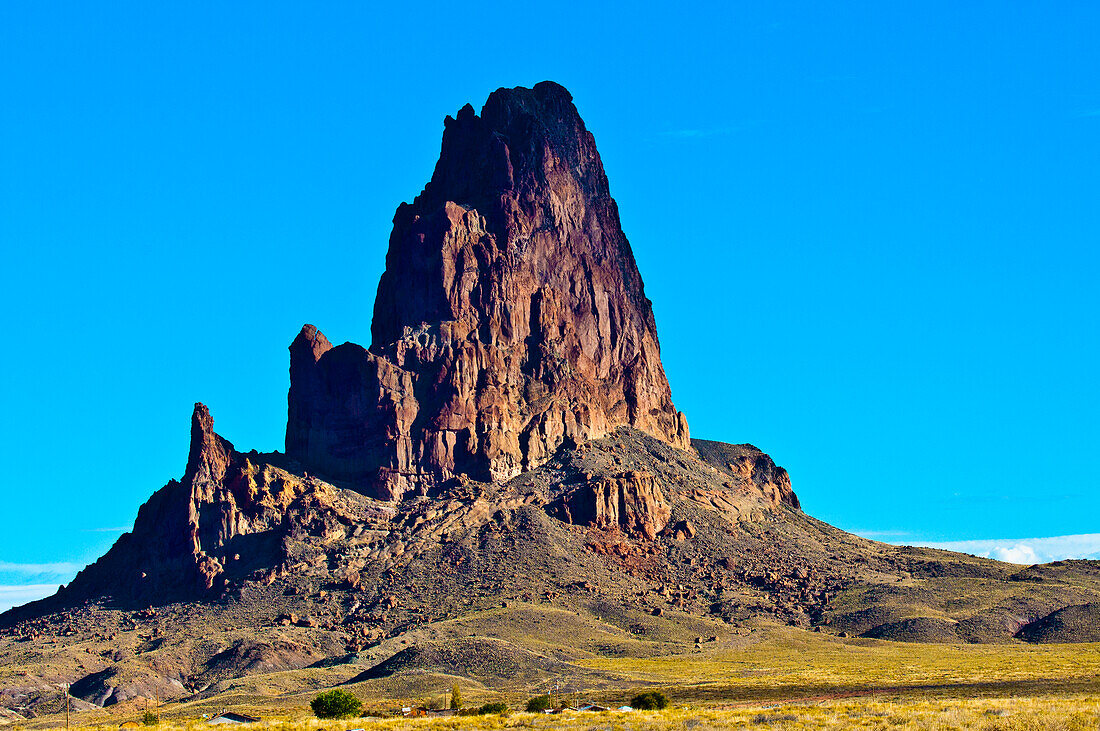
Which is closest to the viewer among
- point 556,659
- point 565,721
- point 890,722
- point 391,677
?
point 890,722

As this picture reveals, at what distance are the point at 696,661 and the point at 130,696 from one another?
7088cm

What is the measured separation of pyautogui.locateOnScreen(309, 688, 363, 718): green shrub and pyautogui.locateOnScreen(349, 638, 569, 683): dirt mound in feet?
151

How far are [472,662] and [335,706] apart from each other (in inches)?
2162

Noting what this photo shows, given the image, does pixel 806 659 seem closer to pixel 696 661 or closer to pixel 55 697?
pixel 696 661

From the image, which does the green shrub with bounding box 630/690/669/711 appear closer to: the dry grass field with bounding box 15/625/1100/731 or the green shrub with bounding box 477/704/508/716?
the dry grass field with bounding box 15/625/1100/731

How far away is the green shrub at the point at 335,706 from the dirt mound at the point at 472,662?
151 ft

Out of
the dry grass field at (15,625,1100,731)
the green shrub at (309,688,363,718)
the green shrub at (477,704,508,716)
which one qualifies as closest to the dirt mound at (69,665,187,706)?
the dry grass field at (15,625,1100,731)

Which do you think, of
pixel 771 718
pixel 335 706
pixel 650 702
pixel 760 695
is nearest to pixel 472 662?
pixel 335 706

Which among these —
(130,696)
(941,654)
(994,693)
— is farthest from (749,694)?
(130,696)

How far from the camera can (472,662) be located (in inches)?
7313

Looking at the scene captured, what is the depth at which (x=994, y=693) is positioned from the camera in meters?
125

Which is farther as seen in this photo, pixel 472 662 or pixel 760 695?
pixel 472 662

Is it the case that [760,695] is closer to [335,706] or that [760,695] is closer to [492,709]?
[492,709]

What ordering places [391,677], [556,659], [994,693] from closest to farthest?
[994,693], [391,677], [556,659]
